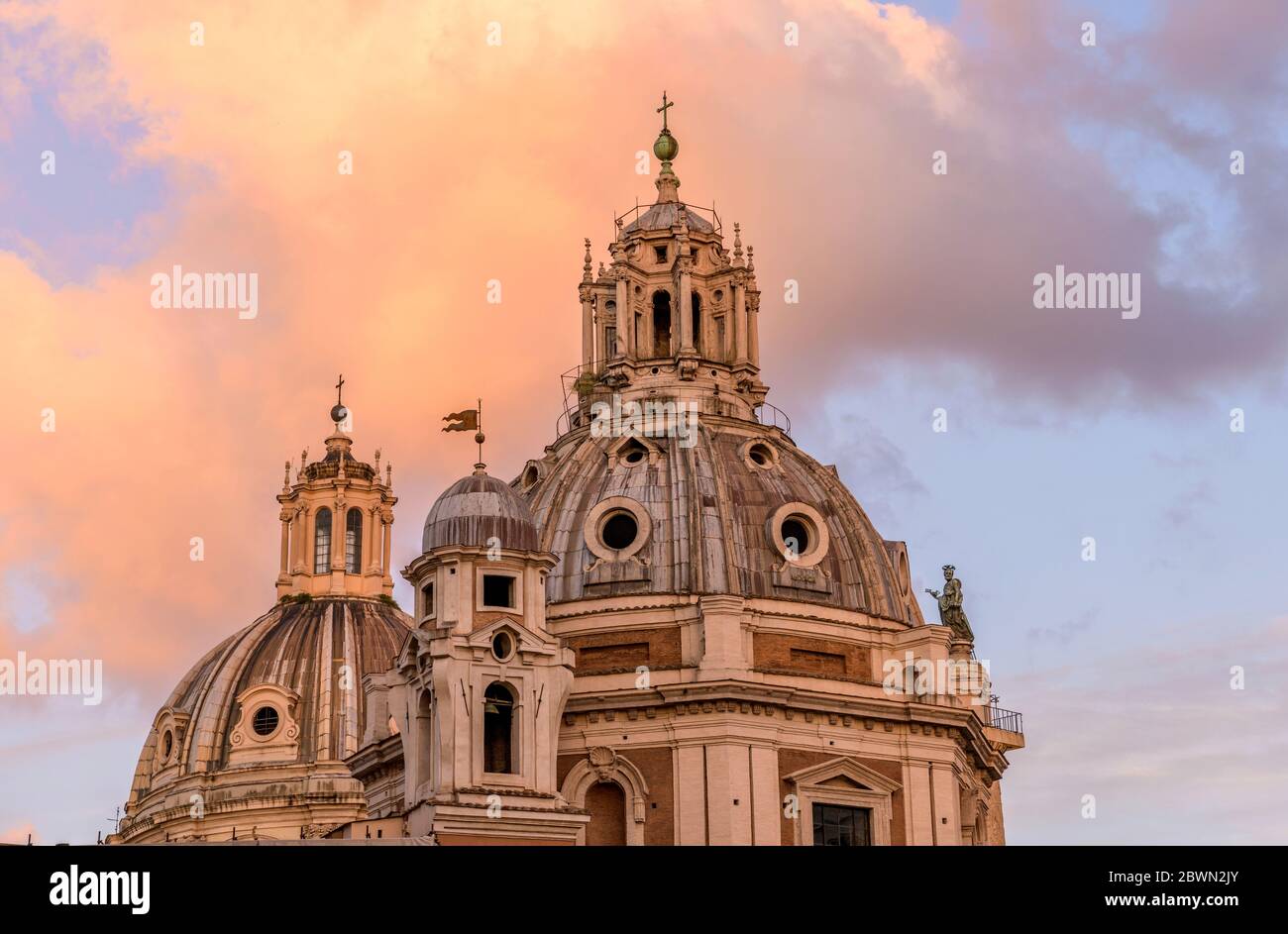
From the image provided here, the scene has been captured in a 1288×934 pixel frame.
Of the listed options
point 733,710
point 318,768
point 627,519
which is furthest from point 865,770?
point 318,768

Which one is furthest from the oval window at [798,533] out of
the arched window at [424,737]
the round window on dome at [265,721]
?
the round window on dome at [265,721]

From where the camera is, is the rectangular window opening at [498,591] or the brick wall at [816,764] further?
A: the brick wall at [816,764]

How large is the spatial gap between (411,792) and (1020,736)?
28034 millimetres

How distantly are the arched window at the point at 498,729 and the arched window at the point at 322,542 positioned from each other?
41.7 m

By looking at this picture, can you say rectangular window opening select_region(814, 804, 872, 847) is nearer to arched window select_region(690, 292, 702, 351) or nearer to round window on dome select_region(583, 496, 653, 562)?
round window on dome select_region(583, 496, 653, 562)

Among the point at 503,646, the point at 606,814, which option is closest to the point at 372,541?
the point at 606,814

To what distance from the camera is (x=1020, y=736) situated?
8231cm

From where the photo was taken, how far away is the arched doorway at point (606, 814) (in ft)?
219

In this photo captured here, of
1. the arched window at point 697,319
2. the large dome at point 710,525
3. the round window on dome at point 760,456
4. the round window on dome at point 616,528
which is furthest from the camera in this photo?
the arched window at point 697,319

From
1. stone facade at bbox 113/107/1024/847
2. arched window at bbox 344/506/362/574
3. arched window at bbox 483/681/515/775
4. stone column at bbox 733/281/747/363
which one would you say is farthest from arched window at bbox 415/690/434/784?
arched window at bbox 344/506/362/574

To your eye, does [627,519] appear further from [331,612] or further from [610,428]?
[331,612]

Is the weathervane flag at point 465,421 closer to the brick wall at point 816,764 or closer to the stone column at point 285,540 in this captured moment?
the brick wall at point 816,764

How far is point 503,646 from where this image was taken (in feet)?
212
